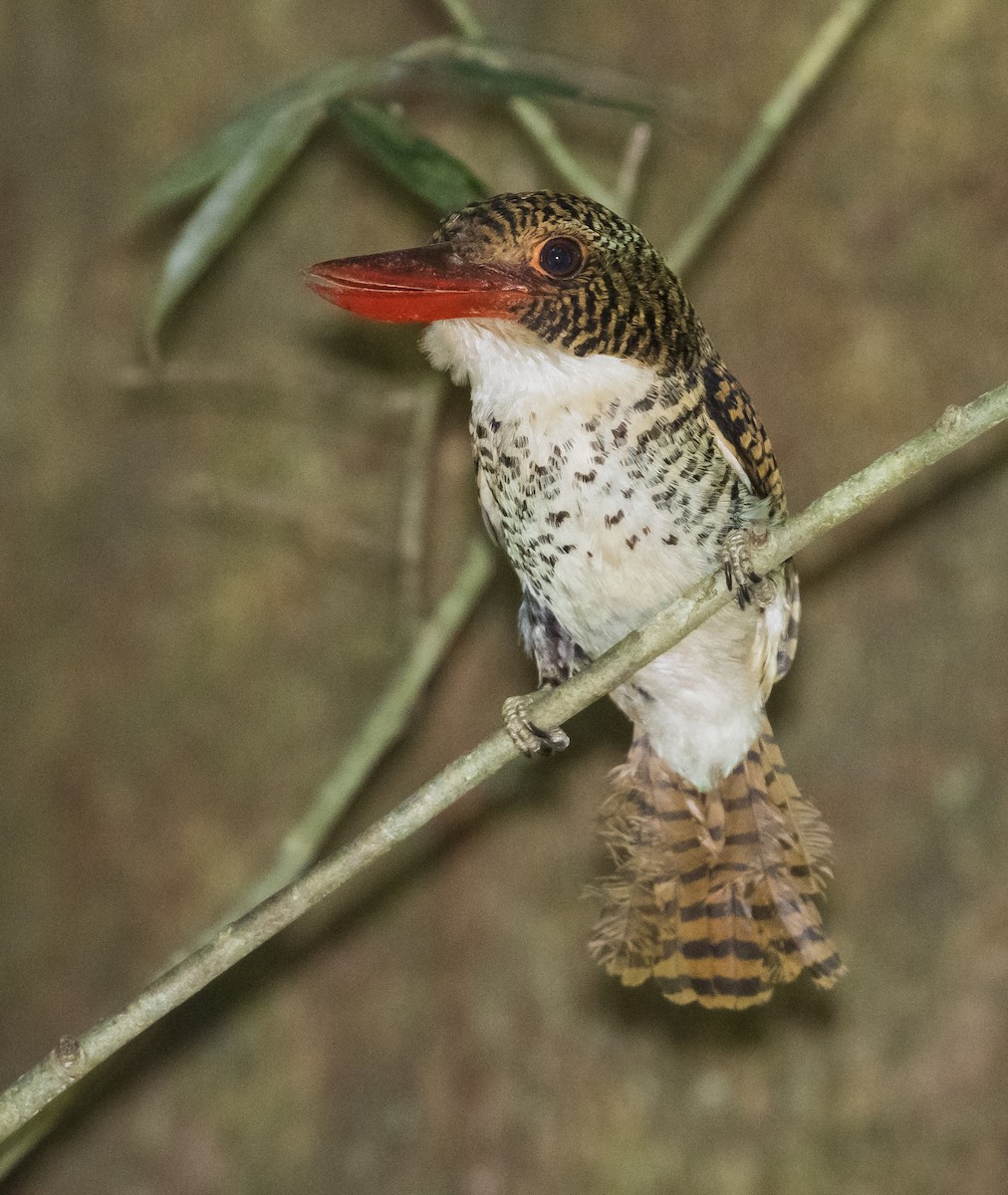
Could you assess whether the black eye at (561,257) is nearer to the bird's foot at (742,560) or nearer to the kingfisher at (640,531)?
the kingfisher at (640,531)

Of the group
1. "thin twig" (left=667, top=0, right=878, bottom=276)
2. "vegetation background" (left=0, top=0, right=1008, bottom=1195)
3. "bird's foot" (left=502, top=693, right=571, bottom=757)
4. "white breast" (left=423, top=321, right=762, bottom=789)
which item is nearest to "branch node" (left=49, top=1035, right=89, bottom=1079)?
"bird's foot" (left=502, top=693, right=571, bottom=757)

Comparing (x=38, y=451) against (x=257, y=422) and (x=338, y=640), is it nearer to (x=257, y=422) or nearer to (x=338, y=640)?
(x=257, y=422)

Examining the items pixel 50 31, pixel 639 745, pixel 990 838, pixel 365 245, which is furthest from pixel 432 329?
pixel 50 31

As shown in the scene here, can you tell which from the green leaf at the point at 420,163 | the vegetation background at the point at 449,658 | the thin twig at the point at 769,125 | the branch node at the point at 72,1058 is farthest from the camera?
the vegetation background at the point at 449,658

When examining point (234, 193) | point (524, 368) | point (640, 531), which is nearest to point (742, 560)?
point (640, 531)

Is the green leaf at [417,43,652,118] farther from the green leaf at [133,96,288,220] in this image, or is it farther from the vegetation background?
the vegetation background

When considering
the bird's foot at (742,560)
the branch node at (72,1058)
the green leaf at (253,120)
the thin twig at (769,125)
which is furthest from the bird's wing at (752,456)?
the branch node at (72,1058)

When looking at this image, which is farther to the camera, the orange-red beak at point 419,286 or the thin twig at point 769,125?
the thin twig at point 769,125
